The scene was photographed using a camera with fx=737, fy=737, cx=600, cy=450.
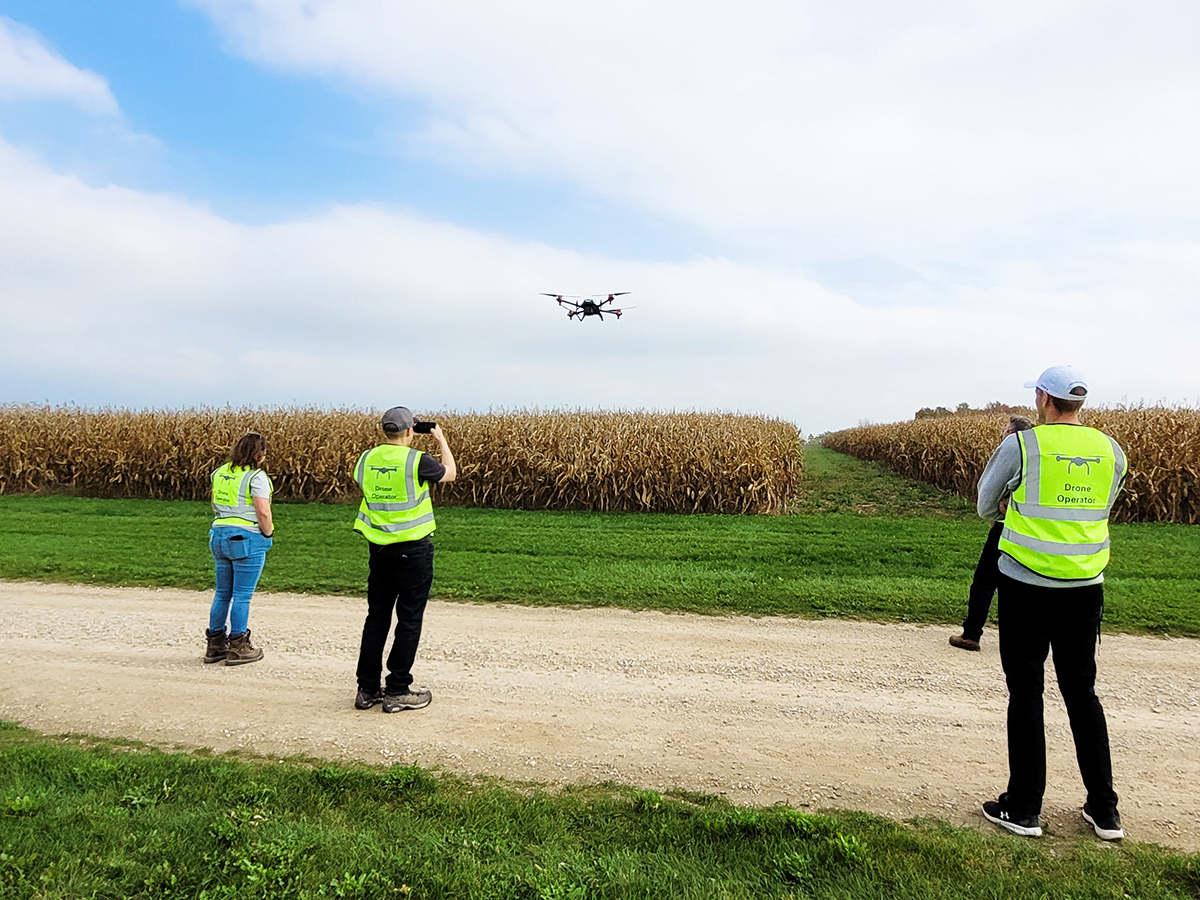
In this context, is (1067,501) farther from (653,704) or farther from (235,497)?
(235,497)

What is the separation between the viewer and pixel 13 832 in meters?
3.45

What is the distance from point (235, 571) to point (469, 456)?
38.0 feet

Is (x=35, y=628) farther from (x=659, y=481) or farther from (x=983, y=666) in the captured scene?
(x=659, y=481)

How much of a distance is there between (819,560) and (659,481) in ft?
21.9

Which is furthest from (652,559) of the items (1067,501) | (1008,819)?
(1067,501)

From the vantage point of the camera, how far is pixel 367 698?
5562 millimetres

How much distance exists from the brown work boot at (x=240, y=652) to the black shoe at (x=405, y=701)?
1868mm

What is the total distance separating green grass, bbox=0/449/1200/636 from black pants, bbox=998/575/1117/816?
4085 millimetres

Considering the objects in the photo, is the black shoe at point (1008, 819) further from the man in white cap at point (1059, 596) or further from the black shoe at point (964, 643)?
the black shoe at point (964, 643)

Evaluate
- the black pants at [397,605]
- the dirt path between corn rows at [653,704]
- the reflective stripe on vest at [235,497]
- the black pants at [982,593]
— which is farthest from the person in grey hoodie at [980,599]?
the reflective stripe on vest at [235,497]

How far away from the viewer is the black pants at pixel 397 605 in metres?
5.49

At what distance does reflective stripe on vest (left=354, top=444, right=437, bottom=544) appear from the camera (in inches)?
214

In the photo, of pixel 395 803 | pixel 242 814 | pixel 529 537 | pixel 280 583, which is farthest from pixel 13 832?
pixel 529 537

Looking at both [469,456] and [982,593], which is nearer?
[982,593]
